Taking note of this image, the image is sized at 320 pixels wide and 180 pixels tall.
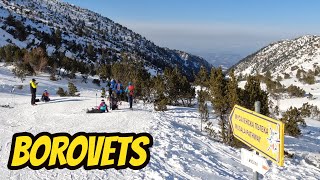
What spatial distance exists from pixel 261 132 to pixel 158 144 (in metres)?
8.93

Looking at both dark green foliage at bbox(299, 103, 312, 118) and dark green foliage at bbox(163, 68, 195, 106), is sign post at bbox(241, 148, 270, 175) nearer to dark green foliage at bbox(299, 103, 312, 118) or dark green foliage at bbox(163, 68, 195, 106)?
dark green foliage at bbox(299, 103, 312, 118)

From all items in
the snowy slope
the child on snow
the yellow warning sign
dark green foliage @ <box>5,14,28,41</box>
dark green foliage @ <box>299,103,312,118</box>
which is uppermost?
dark green foliage @ <box>5,14,28,41</box>

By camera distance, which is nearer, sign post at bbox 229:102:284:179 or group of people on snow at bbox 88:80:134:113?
sign post at bbox 229:102:284:179

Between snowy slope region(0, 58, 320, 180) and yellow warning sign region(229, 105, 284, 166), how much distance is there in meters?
4.97

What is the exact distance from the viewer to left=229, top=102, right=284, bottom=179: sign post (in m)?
4.05

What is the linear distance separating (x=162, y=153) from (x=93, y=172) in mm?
3250

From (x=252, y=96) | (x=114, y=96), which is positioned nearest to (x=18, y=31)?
(x=114, y=96)

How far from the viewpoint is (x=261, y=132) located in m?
4.37

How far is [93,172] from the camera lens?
9.28 meters

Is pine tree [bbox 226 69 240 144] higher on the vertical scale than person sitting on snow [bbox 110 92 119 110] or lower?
higher

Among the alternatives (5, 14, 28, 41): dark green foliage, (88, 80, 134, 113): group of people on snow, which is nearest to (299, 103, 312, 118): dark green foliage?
(88, 80, 134, 113): group of people on snow

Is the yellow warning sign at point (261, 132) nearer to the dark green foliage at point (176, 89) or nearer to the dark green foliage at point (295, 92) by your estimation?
the dark green foliage at point (176, 89)

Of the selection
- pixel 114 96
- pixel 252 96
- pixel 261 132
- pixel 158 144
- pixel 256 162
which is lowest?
pixel 158 144

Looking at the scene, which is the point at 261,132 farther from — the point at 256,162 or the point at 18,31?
the point at 18,31
